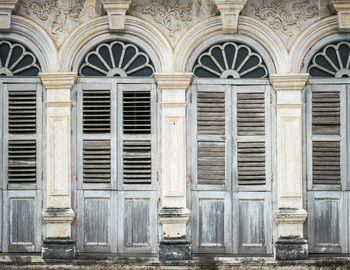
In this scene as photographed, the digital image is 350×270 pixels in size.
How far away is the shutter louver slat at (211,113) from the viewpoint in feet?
32.3

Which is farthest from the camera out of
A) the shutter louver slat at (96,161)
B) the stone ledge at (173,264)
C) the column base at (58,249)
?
the shutter louver slat at (96,161)

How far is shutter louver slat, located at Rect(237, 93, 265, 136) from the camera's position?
9.85m

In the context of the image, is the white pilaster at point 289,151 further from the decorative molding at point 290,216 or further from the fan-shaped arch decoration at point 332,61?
the fan-shaped arch decoration at point 332,61

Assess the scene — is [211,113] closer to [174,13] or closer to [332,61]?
[174,13]

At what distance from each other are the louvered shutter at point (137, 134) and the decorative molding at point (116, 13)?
2.82 feet

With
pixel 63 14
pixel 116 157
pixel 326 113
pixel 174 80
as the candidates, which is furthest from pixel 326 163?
pixel 63 14

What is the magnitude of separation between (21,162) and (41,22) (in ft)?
6.26

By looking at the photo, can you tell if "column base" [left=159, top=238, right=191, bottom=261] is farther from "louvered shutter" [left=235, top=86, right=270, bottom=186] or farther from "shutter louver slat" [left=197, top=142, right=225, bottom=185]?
"louvered shutter" [left=235, top=86, right=270, bottom=186]

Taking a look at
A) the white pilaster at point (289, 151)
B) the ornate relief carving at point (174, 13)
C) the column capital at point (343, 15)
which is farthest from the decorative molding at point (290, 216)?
the ornate relief carving at point (174, 13)

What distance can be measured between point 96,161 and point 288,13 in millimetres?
3268

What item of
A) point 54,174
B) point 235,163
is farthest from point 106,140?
point 235,163

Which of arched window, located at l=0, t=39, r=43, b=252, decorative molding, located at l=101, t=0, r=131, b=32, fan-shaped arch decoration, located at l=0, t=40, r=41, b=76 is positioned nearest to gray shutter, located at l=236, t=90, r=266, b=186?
decorative molding, located at l=101, t=0, r=131, b=32

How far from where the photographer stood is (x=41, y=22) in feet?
32.3

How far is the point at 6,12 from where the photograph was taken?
9797 millimetres
